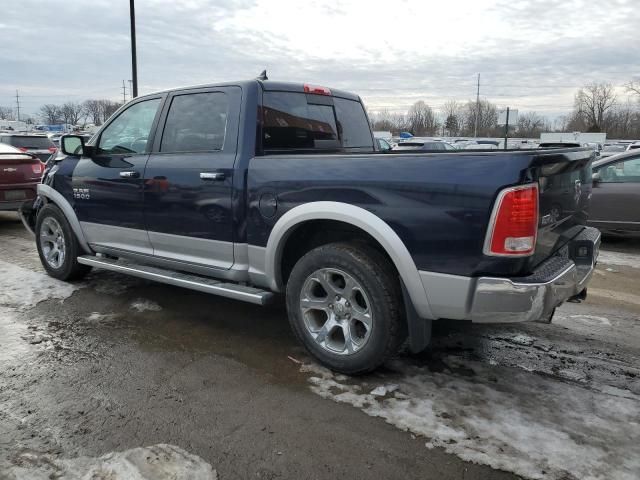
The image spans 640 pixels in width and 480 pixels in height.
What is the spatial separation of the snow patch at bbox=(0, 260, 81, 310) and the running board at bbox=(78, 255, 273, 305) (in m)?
0.49

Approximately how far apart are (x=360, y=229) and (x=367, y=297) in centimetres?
44

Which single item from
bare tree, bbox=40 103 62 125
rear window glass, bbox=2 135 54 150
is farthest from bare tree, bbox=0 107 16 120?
rear window glass, bbox=2 135 54 150

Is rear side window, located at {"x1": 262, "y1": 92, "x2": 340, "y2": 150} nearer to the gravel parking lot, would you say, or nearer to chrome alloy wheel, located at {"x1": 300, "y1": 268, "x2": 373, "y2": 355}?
chrome alloy wheel, located at {"x1": 300, "y1": 268, "x2": 373, "y2": 355}

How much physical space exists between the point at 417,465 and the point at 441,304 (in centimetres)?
90

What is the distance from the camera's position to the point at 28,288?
5637 mm

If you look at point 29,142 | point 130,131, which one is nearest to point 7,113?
point 29,142

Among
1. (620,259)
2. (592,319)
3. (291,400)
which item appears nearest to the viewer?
(291,400)

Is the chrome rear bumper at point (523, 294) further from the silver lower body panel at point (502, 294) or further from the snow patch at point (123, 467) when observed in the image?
the snow patch at point (123, 467)

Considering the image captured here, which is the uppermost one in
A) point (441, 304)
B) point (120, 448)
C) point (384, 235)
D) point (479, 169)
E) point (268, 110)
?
point (268, 110)

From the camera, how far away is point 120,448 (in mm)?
2775

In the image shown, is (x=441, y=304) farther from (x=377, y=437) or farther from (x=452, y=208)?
(x=377, y=437)

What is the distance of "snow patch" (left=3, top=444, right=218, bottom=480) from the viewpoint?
8.38 feet

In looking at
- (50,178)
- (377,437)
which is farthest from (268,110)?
(50,178)

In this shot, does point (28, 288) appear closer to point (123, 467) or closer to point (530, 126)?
point (123, 467)
